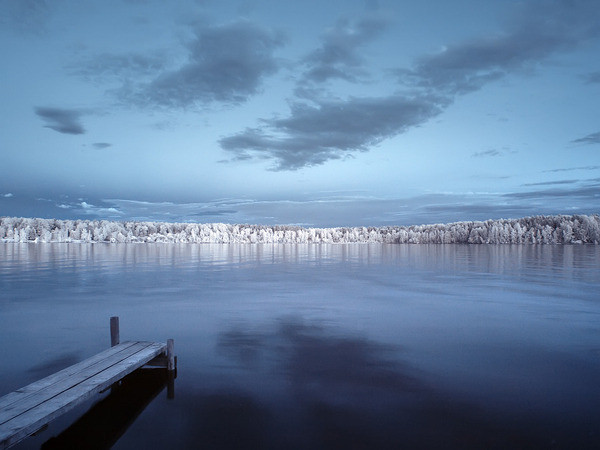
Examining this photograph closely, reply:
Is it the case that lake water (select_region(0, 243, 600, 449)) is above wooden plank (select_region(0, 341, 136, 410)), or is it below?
below

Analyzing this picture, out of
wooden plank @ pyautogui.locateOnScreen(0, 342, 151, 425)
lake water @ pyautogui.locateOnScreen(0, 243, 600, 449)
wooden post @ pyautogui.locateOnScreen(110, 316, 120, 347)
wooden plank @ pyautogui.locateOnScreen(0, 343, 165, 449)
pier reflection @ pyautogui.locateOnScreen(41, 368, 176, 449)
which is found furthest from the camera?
wooden post @ pyautogui.locateOnScreen(110, 316, 120, 347)

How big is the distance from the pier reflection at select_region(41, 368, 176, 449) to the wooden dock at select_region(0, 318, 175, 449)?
794 millimetres

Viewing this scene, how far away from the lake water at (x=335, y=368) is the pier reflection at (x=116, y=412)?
0.06 meters

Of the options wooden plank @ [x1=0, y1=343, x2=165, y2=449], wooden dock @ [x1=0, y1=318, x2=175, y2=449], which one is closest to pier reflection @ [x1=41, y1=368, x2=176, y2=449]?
wooden dock @ [x1=0, y1=318, x2=175, y2=449]

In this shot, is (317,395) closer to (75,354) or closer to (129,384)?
(129,384)

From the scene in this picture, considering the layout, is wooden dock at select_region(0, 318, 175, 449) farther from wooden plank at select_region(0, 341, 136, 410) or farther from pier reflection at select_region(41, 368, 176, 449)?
pier reflection at select_region(41, 368, 176, 449)

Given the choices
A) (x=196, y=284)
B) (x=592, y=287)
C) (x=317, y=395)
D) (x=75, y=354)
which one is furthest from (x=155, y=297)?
(x=592, y=287)

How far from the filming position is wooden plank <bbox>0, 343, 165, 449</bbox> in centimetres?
730

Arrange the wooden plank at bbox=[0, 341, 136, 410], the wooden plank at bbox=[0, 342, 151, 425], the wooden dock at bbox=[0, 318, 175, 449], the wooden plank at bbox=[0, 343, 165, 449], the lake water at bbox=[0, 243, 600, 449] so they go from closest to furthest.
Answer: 1. the wooden plank at bbox=[0, 343, 165, 449]
2. the wooden dock at bbox=[0, 318, 175, 449]
3. the wooden plank at bbox=[0, 342, 151, 425]
4. the wooden plank at bbox=[0, 341, 136, 410]
5. the lake water at bbox=[0, 243, 600, 449]

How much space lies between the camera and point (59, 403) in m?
8.39

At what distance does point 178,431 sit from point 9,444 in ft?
11.8

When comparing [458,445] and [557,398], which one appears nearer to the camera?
[458,445]

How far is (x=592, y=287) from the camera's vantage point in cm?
3556

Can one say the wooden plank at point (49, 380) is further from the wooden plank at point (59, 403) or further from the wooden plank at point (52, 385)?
the wooden plank at point (59, 403)
